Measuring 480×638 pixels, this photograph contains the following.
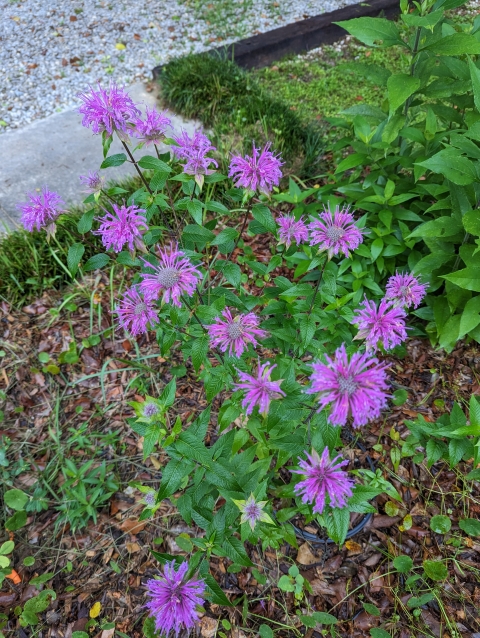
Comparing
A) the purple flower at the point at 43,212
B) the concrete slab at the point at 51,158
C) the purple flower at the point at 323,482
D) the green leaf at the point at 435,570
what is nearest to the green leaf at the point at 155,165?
the purple flower at the point at 43,212

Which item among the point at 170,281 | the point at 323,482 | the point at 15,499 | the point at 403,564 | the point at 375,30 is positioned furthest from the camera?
the point at 15,499

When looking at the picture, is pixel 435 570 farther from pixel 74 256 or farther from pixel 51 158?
pixel 51 158

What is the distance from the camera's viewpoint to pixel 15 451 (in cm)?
233

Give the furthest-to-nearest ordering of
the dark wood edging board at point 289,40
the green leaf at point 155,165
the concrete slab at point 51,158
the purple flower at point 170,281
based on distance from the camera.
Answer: the dark wood edging board at point 289,40
the concrete slab at point 51,158
the green leaf at point 155,165
the purple flower at point 170,281

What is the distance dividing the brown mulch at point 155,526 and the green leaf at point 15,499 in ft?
0.34

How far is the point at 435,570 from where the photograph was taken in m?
1.76

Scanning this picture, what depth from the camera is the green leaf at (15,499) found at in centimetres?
208

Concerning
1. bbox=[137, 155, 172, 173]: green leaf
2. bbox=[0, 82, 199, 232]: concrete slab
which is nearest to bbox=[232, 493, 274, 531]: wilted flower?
bbox=[137, 155, 172, 173]: green leaf

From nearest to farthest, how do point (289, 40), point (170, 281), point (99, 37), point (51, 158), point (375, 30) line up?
1. point (170, 281)
2. point (375, 30)
3. point (51, 158)
4. point (289, 40)
5. point (99, 37)

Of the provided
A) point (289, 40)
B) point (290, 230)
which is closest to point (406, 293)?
point (290, 230)

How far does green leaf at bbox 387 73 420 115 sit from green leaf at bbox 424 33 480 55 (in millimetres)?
132

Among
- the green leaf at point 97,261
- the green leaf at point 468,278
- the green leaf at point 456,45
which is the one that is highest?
the green leaf at point 456,45

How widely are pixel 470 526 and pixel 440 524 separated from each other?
4.4 inches

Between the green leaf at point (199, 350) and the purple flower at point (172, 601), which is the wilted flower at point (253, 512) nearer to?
the purple flower at point (172, 601)
